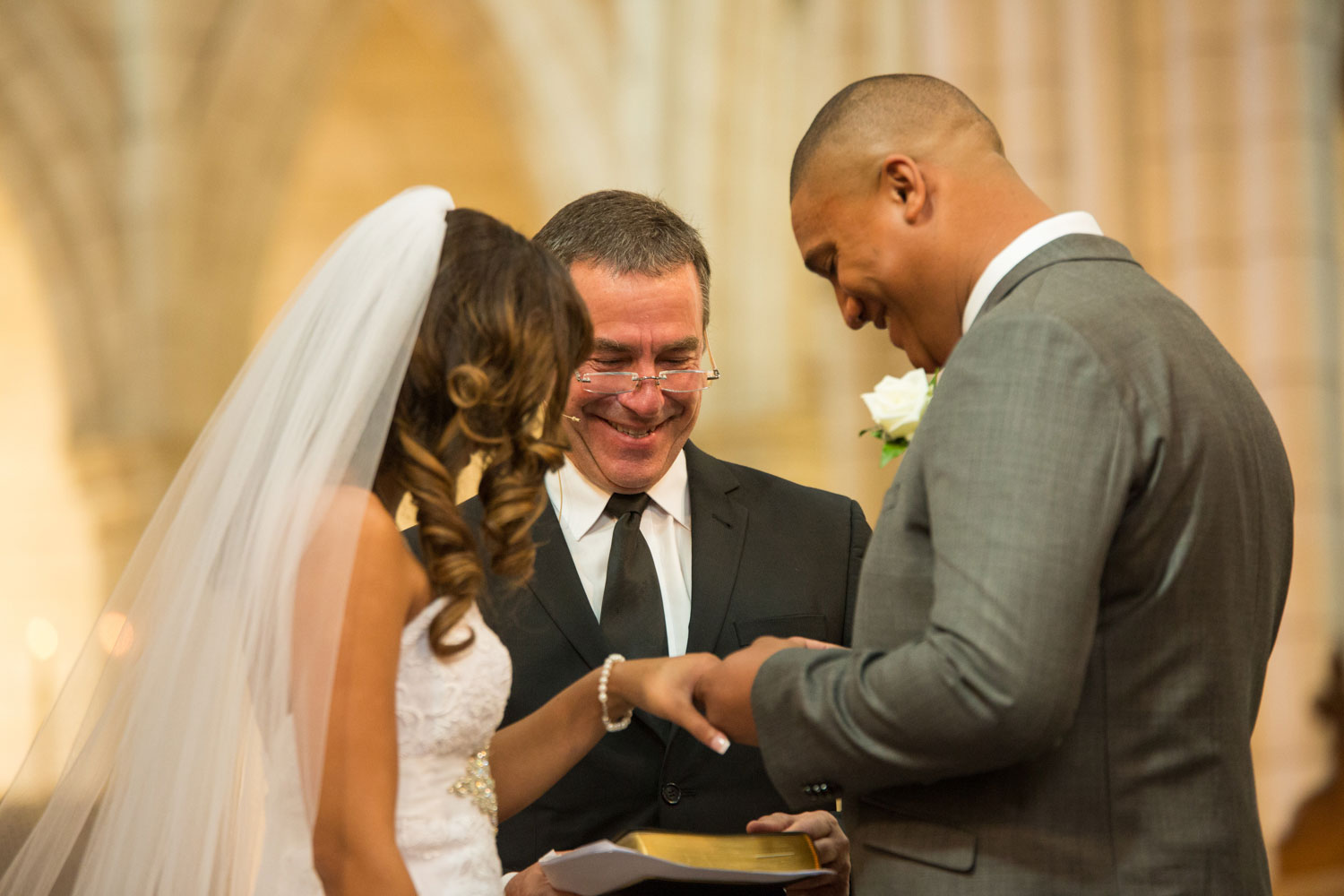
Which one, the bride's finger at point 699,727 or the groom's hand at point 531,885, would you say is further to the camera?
the groom's hand at point 531,885

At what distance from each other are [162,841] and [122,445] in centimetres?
637

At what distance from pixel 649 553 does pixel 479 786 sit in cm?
76

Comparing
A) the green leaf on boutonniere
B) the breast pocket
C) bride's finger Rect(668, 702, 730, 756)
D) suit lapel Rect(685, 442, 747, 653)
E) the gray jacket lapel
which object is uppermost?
the gray jacket lapel

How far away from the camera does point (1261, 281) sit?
14.8ft

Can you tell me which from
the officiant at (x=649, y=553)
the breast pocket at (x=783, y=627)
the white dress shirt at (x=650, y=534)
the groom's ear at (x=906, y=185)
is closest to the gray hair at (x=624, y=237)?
the officiant at (x=649, y=553)

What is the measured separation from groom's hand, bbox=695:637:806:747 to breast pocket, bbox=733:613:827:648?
2.13ft

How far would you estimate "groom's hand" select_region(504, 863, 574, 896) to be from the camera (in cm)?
211

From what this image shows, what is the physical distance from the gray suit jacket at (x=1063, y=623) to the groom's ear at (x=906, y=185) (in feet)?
0.58

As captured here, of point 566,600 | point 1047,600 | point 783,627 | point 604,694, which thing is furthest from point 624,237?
point 1047,600

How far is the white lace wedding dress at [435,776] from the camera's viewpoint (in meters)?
1.85

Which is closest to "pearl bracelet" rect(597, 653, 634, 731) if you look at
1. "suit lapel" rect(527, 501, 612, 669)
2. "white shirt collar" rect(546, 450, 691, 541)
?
"suit lapel" rect(527, 501, 612, 669)

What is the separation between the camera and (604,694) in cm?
225

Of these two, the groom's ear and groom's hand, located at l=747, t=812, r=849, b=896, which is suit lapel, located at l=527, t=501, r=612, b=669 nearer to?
groom's hand, located at l=747, t=812, r=849, b=896

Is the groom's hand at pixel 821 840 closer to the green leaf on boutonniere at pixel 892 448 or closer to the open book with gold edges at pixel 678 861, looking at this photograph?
the open book with gold edges at pixel 678 861
